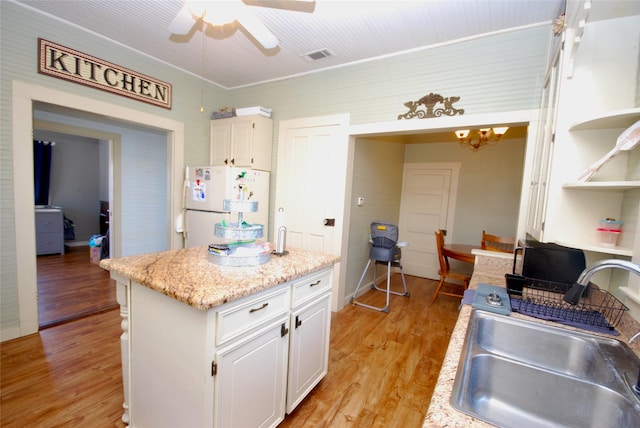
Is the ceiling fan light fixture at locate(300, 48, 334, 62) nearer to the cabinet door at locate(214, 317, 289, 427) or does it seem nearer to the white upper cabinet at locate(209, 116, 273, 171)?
the white upper cabinet at locate(209, 116, 273, 171)

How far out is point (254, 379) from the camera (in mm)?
1326

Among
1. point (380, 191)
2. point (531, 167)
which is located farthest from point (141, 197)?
point (531, 167)

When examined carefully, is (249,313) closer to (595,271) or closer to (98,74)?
(595,271)

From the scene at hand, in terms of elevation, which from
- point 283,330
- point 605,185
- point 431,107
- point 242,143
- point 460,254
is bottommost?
point 283,330

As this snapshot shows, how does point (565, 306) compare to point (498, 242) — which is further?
point (498, 242)

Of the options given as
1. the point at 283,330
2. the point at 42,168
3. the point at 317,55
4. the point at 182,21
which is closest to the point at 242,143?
the point at 317,55

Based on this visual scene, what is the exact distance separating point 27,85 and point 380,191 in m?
3.85

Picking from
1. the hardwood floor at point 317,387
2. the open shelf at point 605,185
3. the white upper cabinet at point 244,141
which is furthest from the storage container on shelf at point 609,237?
the white upper cabinet at point 244,141

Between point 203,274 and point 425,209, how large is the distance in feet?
13.8

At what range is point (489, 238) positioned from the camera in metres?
3.69

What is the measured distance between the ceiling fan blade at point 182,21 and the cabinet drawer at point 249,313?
5.65 ft

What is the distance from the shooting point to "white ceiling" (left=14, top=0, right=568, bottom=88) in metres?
2.05

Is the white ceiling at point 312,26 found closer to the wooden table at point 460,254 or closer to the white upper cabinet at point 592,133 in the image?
the white upper cabinet at point 592,133

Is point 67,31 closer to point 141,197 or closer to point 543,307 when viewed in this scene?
point 141,197
